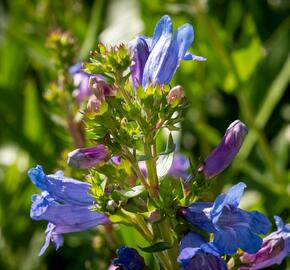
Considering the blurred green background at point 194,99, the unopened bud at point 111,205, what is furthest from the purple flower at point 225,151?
the blurred green background at point 194,99

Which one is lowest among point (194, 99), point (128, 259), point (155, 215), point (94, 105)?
point (194, 99)

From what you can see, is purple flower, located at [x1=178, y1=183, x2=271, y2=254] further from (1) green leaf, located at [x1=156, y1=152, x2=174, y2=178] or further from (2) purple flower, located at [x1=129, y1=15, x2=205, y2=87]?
(2) purple flower, located at [x1=129, y1=15, x2=205, y2=87]

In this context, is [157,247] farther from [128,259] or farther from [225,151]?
[225,151]

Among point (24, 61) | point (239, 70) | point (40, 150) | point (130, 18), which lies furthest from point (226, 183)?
point (24, 61)

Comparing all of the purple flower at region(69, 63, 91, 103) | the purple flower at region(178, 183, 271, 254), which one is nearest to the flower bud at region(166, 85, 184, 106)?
the purple flower at region(178, 183, 271, 254)

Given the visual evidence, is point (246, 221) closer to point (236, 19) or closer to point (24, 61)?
point (236, 19)

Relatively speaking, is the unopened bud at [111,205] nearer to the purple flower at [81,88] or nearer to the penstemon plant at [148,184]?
the penstemon plant at [148,184]

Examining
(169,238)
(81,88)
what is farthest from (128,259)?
(81,88)
